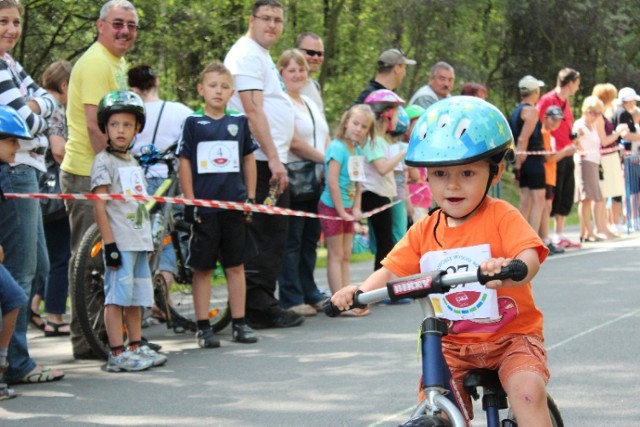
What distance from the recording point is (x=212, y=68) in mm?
9203

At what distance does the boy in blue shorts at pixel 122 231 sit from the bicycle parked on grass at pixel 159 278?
0.88 feet

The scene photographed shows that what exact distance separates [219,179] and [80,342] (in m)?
1.59

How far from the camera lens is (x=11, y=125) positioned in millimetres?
7074

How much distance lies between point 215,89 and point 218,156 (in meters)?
0.50

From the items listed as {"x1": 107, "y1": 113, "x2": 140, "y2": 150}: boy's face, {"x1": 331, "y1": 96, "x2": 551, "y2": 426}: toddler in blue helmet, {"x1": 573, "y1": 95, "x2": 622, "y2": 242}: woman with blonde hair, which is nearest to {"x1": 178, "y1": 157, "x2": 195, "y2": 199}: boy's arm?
{"x1": 107, "y1": 113, "x2": 140, "y2": 150}: boy's face

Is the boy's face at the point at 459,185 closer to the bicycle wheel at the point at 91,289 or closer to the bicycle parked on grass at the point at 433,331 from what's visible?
the bicycle parked on grass at the point at 433,331

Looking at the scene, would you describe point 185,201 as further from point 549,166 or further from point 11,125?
point 549,166

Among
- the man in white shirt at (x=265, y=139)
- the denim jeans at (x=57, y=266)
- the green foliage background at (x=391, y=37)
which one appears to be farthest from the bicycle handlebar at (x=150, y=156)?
the green foliage background at (x=391, y=37)

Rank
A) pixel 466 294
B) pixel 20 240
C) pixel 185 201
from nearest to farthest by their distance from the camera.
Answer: pixel 466 294 < pixel 20 240 < pixel 185 201

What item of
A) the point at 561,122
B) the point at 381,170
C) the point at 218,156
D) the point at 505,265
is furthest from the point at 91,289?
the point at 561,122

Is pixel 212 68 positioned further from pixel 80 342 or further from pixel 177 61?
pixel 177 61

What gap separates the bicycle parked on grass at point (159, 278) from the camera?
843 centimetres

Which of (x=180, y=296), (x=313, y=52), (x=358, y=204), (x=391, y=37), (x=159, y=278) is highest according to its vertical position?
(x=391, y=37)

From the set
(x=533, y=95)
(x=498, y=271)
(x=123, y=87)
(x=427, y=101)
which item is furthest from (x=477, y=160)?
(x=533, y=95)
